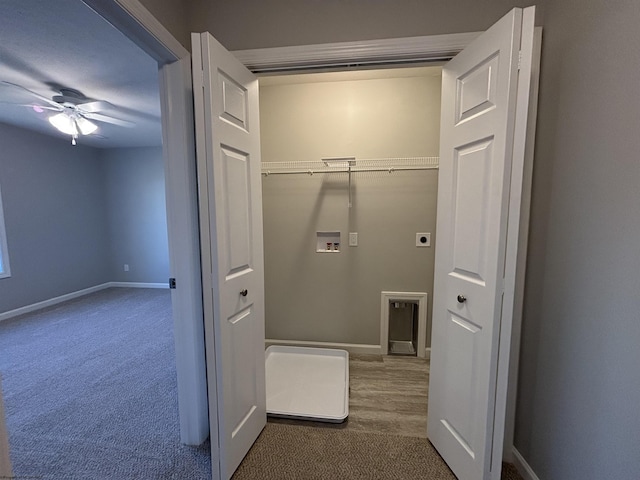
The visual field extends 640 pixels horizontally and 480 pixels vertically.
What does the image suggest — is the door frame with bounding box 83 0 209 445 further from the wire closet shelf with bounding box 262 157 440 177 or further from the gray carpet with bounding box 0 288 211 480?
the wire closet shelf with bounding box 262 157 440 177

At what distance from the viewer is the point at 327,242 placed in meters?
2.62

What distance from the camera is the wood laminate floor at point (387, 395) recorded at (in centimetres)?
175

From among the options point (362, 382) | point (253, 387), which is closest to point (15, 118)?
point (253, 387)

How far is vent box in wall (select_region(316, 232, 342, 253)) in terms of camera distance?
102 inches

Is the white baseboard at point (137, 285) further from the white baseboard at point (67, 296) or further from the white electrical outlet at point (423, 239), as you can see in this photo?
the white electrical outlet at point (423, 239)

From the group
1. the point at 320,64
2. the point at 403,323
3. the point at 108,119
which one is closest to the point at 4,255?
the point at 108,119

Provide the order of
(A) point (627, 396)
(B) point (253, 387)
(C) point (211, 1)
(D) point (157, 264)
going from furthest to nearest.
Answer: (D) point (157, 264) < (B) point (253, 387) < (C) point (211, 1) < (A) point (627, 396)

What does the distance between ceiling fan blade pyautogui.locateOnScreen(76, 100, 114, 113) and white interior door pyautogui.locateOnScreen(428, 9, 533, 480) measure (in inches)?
135

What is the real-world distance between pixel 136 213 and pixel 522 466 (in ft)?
19.7

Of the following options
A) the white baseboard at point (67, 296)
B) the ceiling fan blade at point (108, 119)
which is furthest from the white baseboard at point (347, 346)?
the white baseboard at point (67, 296)

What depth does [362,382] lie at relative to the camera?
7.25ft

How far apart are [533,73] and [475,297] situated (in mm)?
1103

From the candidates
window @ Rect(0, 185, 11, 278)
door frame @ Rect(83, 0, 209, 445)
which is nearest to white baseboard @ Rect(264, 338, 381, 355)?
door frame @ Rect(83, 0, 209, 445)

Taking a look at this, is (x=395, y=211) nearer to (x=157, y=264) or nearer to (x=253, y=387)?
(x=253, y=387)
